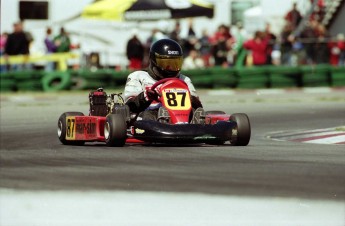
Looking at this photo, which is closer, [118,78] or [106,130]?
[106,130]

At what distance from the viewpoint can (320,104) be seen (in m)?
19.9

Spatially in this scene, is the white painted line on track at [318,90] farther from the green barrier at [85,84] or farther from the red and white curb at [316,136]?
the red and white curb at [316,136]

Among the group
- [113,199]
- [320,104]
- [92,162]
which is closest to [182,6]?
[320,104]

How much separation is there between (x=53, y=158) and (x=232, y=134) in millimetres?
1786

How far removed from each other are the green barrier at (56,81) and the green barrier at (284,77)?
429 centimetres

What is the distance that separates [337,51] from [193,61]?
3.40m

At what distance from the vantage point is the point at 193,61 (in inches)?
1062

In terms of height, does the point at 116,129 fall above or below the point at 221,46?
above

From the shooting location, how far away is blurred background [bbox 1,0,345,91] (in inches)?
960

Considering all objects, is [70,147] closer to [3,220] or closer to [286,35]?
[3,220]

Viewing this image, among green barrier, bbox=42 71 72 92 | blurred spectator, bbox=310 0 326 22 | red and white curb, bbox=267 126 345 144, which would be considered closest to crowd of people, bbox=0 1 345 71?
green barrier, bbox=42 71 72 92

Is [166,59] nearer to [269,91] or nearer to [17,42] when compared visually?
[269,91]

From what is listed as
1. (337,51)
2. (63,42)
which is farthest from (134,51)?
(337,51)

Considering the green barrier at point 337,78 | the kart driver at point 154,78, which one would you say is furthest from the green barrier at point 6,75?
the kart driver at point 154,78
